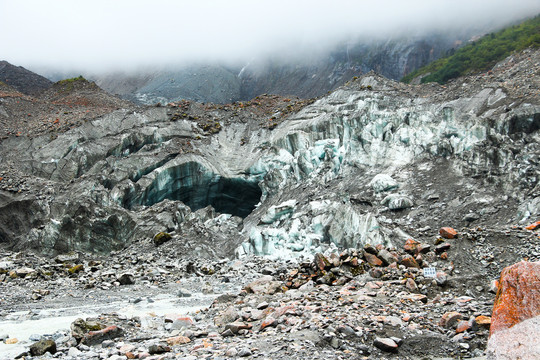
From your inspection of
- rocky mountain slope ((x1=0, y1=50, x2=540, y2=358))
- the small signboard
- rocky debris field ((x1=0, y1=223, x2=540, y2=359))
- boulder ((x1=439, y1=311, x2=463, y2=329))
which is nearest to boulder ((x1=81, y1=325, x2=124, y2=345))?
rocky debris field ((x1=0, y1=223, x2=540, y2=359))

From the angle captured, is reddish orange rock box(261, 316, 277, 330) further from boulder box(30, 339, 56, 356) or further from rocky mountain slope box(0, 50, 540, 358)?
boulder box(30, 339, 56, 356)

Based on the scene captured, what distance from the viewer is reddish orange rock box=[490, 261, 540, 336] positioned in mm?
4652

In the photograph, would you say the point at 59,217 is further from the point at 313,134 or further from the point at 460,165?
the point at 460,165

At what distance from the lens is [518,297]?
481cm

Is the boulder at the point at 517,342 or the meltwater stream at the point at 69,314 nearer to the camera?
the boulder at the point at 517,342

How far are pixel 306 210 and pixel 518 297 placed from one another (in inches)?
656

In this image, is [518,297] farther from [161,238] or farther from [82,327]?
[161,238]

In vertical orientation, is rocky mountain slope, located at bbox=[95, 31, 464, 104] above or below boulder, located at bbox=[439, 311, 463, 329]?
above

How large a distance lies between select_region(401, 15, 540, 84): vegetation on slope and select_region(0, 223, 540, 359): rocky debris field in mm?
44837

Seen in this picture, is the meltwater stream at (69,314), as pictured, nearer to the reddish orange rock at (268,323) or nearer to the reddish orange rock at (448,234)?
the reddish orange rock at (268,323)

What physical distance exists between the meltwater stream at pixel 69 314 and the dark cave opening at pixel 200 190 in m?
16.4

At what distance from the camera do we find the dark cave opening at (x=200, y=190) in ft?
94.5

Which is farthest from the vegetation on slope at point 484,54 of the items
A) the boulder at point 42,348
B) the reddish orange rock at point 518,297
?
the boulder at point 42,348

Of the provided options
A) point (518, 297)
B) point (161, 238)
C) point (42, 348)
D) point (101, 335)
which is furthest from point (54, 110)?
point (518, 297)
